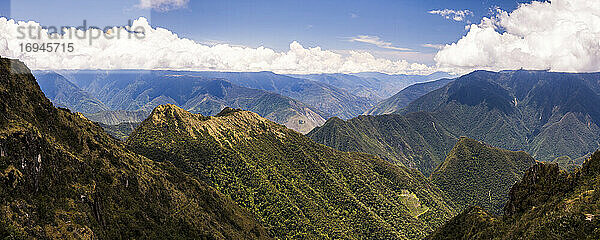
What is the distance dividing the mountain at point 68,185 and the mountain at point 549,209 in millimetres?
110119

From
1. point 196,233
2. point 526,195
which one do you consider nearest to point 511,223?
point 526,195

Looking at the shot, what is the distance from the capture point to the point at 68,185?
8562 cm

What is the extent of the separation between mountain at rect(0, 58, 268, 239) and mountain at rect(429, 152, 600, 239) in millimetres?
110119

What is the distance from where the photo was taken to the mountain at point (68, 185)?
7038 cm

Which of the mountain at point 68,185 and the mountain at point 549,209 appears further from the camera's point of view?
the mountain at point 549,209

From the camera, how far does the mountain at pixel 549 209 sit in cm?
7719

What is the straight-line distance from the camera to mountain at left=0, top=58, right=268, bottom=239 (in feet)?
231

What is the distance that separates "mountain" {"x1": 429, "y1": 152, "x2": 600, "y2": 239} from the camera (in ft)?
253

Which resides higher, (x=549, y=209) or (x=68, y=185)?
(x=68, y=185)

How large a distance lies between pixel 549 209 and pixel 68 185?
130916mm

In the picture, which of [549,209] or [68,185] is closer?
[68,185]

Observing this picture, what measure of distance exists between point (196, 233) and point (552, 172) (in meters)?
133

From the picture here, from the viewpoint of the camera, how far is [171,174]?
169000mm

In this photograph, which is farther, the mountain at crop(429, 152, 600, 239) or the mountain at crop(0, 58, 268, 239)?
the mountain at crop(429, 152, 600, 239)
